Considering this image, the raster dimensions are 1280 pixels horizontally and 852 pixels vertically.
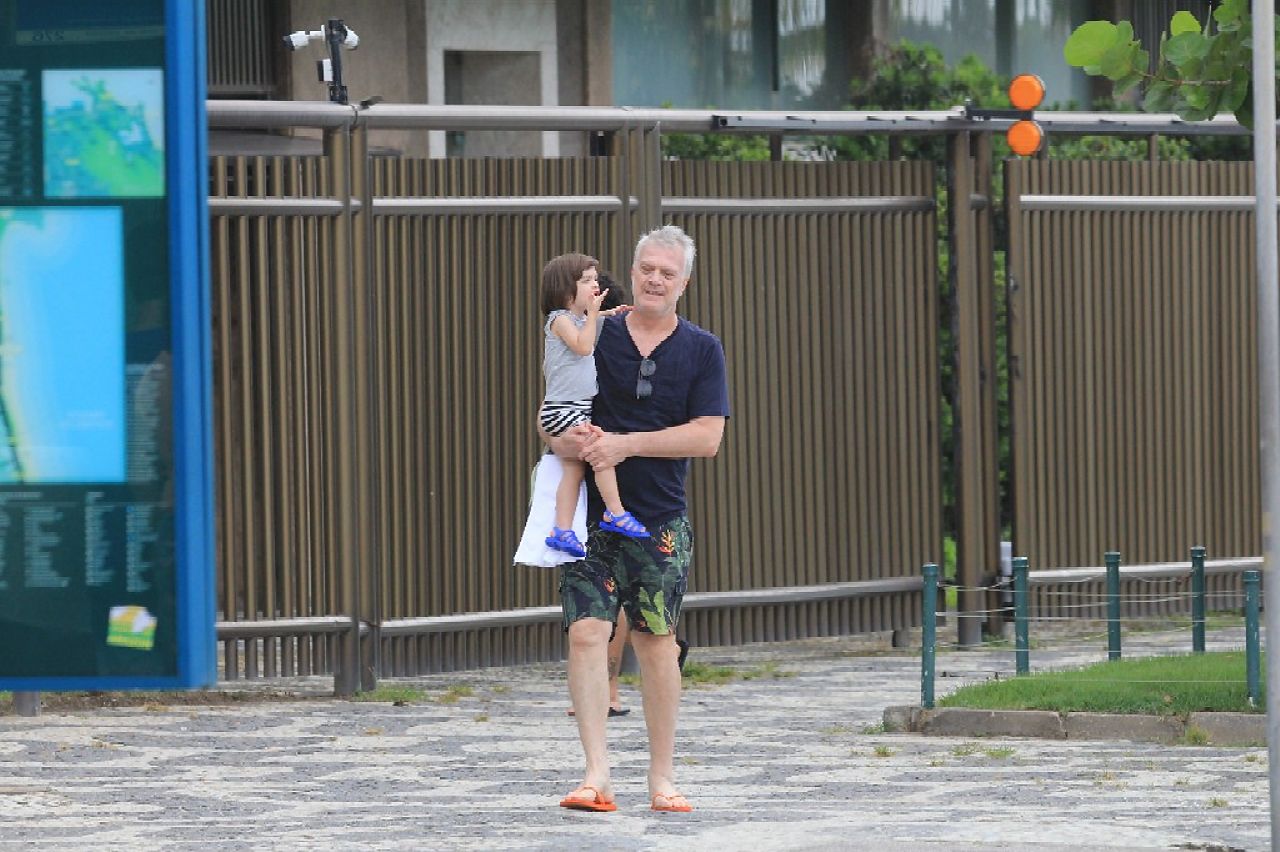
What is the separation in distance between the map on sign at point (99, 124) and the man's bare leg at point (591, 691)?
80.2 inches

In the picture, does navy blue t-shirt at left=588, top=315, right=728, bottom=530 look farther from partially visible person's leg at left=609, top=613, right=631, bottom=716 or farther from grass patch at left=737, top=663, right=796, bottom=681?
grass patch at left=737, top=663, right=796, bottom=681

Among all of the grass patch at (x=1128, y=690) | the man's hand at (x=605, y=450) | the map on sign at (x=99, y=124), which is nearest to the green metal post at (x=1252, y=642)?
the grass patch at (x=1128, y=690)

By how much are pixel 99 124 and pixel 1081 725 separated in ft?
16.2

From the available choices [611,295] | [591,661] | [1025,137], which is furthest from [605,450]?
[1025,137]

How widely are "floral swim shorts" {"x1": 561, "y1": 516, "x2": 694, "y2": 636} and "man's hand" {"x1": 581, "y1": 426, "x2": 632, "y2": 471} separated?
225 mm

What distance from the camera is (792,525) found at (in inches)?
579

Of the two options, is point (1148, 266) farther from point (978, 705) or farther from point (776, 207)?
point (978, 705)

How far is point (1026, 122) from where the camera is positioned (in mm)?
14820

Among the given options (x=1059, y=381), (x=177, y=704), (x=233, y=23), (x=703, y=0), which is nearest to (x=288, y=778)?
(x=177, y=704)

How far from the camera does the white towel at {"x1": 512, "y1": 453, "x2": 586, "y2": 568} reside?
9.18 m

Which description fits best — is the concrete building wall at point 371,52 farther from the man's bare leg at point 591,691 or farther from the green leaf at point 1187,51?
the man's bare leg at point 591,691

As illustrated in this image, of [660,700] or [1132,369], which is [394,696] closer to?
[660,700]

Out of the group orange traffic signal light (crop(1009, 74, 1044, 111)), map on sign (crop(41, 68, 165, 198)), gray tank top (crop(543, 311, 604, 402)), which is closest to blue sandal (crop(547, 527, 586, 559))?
gray tank top (crop(543, 311, 604, 402))

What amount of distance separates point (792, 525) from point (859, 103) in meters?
10.5
